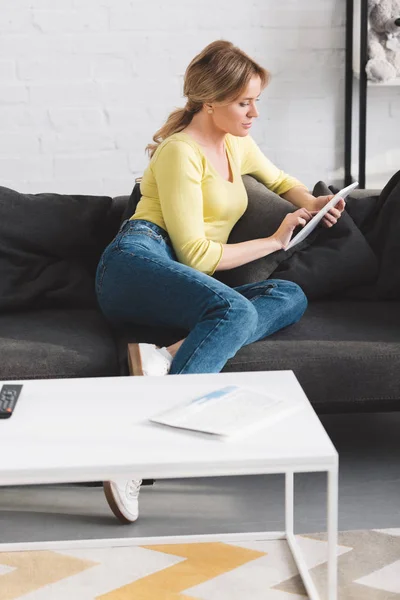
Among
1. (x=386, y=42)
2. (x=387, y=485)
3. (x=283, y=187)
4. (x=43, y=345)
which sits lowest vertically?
(x=387, y=485)

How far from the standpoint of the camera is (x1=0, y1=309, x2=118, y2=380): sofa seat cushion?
240 centimetres

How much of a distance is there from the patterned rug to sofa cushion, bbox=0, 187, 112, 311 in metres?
0.96

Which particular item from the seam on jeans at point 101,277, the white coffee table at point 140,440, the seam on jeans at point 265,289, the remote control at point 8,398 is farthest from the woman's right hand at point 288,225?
the remote control at point 8,398

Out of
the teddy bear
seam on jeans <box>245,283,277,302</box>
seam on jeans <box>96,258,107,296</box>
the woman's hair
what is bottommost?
seam on jeans <box>245,283,277,302</box>

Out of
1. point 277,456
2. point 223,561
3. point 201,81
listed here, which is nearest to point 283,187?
point 201,81

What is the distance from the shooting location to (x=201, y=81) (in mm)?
2594

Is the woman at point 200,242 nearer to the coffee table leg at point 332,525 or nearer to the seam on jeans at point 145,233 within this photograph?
the seam on jeans at point 145,233

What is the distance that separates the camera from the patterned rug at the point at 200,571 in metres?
1.88

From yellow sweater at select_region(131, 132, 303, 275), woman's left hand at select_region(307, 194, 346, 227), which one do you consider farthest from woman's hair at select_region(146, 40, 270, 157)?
woman's left hand at select_region(307, 194, 346, 227)

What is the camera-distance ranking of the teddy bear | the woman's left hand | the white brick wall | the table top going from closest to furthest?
1. the table top
2. the woman's left hand
3. the teddy bear
4. the white brick wall

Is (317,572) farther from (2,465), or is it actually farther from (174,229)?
(174,229)

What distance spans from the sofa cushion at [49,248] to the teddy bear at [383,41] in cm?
129

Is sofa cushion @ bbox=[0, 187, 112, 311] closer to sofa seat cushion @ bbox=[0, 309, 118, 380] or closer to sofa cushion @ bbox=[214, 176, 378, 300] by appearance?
sofa seat cushion @ bbox=[0, 309, 118, 380]

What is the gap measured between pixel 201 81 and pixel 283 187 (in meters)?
0.48
